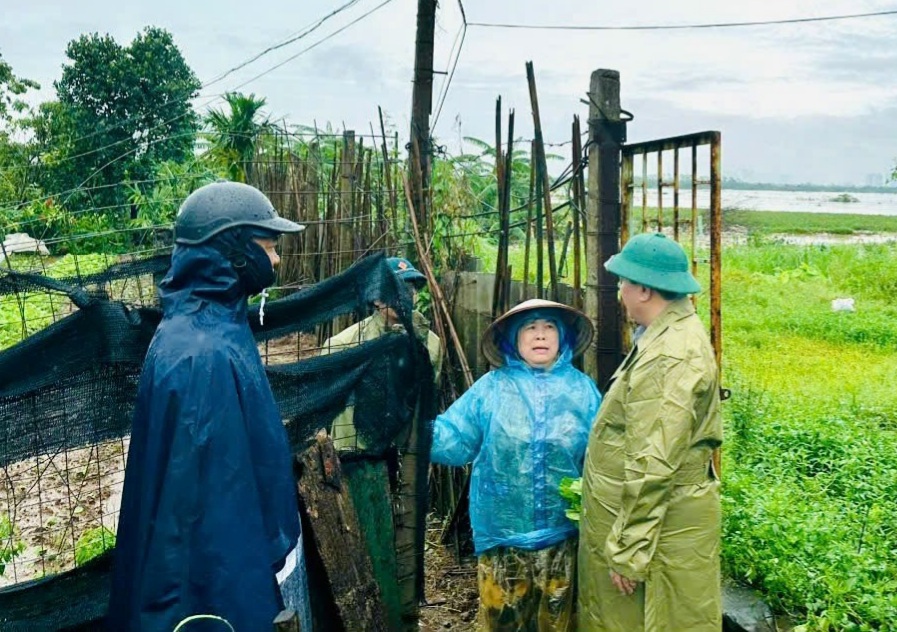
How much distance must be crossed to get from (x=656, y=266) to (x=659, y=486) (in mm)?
796

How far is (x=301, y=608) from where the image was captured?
110 inches

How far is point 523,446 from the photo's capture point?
3.53 meters

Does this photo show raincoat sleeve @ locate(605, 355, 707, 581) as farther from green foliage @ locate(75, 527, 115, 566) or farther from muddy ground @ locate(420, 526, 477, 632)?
green foliage @ locate(75, 527, 115, 566)

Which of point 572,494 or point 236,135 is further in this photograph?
point 236,135

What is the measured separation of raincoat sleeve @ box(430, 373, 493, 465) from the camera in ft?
11.9

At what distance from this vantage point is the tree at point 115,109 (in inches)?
926

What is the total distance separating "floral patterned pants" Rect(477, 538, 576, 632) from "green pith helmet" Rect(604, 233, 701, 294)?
4.07 feet

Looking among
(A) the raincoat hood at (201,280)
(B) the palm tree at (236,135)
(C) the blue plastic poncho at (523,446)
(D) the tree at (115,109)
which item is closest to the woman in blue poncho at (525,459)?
(C) the blue plastic poncho at (523,446)

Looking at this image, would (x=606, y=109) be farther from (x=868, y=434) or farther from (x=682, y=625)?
(x=868, y=434)

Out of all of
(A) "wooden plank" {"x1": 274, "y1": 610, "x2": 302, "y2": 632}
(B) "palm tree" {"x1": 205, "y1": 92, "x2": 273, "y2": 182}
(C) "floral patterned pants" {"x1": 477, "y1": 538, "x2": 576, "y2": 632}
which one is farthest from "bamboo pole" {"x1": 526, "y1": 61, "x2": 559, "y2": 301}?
(B) "palm tree" {"x1": 205, "y1": 92, "x2": 273, "y2": 182}

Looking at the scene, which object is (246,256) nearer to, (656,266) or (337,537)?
(337,537)

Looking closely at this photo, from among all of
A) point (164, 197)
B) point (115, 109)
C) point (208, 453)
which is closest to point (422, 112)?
point (208, 453)

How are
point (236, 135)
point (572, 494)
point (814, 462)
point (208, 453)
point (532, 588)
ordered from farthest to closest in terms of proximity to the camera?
point (236, 135), point (814, 462), point (532, 588), point (572, 494), point (208, 453)

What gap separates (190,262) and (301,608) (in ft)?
4.07
